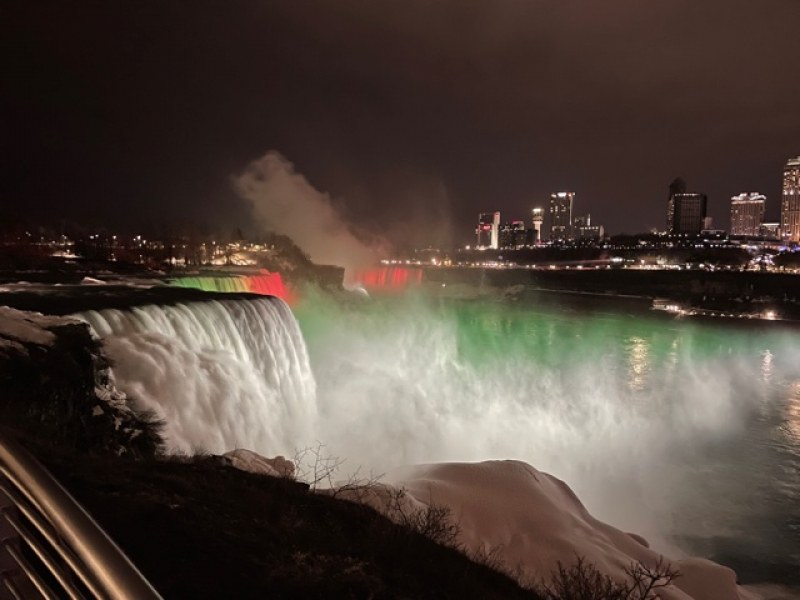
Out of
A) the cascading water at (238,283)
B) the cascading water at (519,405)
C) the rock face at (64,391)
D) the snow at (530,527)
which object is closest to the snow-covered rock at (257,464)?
the snow at (530,527)

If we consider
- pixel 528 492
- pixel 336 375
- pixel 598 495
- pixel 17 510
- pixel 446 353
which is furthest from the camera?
pixel 446 353

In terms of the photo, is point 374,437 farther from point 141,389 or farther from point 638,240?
point 638,240

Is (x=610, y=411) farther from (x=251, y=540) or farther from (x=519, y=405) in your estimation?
(x=251, y=540)

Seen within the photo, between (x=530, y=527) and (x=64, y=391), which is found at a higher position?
(x=64, y=391)

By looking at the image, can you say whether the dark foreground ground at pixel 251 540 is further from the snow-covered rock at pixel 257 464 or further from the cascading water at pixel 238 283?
the cascading water at pixel 238 283

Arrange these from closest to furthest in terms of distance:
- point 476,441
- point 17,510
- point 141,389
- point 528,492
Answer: point 17,510
point 528,492
point 141,389
point 476,441

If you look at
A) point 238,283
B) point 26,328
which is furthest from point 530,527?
point 238,283

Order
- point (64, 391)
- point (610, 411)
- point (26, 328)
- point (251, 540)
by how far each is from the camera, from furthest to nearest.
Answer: point (610, 411)
point (26, 328)
point (64, 391)
point (251, 540)

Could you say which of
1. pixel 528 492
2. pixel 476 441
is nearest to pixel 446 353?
pixel 476 441
